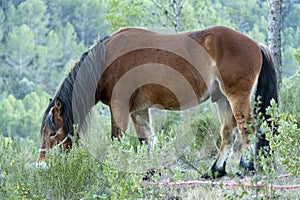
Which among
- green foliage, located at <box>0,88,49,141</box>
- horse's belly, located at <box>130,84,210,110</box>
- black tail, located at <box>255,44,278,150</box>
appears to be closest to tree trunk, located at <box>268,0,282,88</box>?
black tail, located at <box>255,44,278,150</box>

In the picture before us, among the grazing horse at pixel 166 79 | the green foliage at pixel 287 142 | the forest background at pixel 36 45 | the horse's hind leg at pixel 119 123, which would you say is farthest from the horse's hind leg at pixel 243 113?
the forest background at pixel 36 45

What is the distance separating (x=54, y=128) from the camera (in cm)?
545

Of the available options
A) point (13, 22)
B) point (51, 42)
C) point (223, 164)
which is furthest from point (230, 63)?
point (13, 22)

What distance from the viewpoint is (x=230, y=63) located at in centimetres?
544

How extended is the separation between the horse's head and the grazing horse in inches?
0.4

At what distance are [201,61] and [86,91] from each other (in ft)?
4.34

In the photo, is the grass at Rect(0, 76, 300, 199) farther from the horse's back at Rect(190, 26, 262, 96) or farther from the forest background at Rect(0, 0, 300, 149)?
the forest background at Rect(0, 0, 300, 149)

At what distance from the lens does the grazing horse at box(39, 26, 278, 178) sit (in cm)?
545

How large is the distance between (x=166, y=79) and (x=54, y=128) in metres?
1.37

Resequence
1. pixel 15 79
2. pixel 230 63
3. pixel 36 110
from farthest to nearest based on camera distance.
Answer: pixel 15 79 < pixel 36 110 < pixel 230 63

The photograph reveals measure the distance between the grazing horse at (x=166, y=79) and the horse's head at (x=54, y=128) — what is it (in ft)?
0.03

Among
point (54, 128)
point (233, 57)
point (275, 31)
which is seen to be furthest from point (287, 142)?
point (275, 31)

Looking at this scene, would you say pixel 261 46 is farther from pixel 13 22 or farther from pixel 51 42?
pixel 13 22

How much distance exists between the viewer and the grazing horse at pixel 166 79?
5.45 metres
